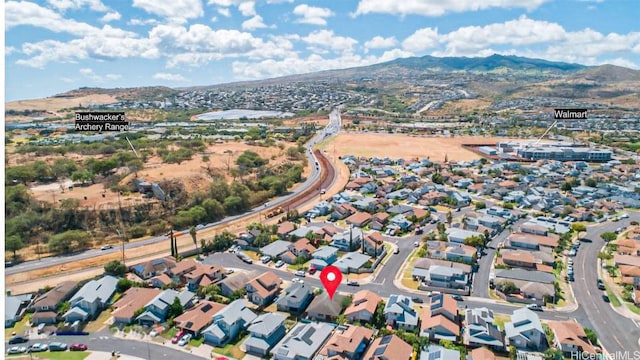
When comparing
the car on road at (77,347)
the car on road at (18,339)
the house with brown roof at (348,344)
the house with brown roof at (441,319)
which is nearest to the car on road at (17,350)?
the car on road at (18,339)

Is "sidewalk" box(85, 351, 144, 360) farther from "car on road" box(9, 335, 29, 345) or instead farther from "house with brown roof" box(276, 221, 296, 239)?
"house with brown roof" box(276, 221, 296, 239)

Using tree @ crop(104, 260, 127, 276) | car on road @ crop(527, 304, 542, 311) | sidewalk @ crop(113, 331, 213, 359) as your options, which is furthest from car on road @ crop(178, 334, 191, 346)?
car on road @ crop(527, 304, 542, 311)

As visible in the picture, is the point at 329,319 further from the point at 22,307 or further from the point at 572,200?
the point at 572,200

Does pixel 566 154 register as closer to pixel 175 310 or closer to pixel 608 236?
pixel 608 236

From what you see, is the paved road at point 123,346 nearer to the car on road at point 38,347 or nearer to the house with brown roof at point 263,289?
the car on road at point 38,347

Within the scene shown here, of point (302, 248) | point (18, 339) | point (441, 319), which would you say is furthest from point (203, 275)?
point (441, 319)
